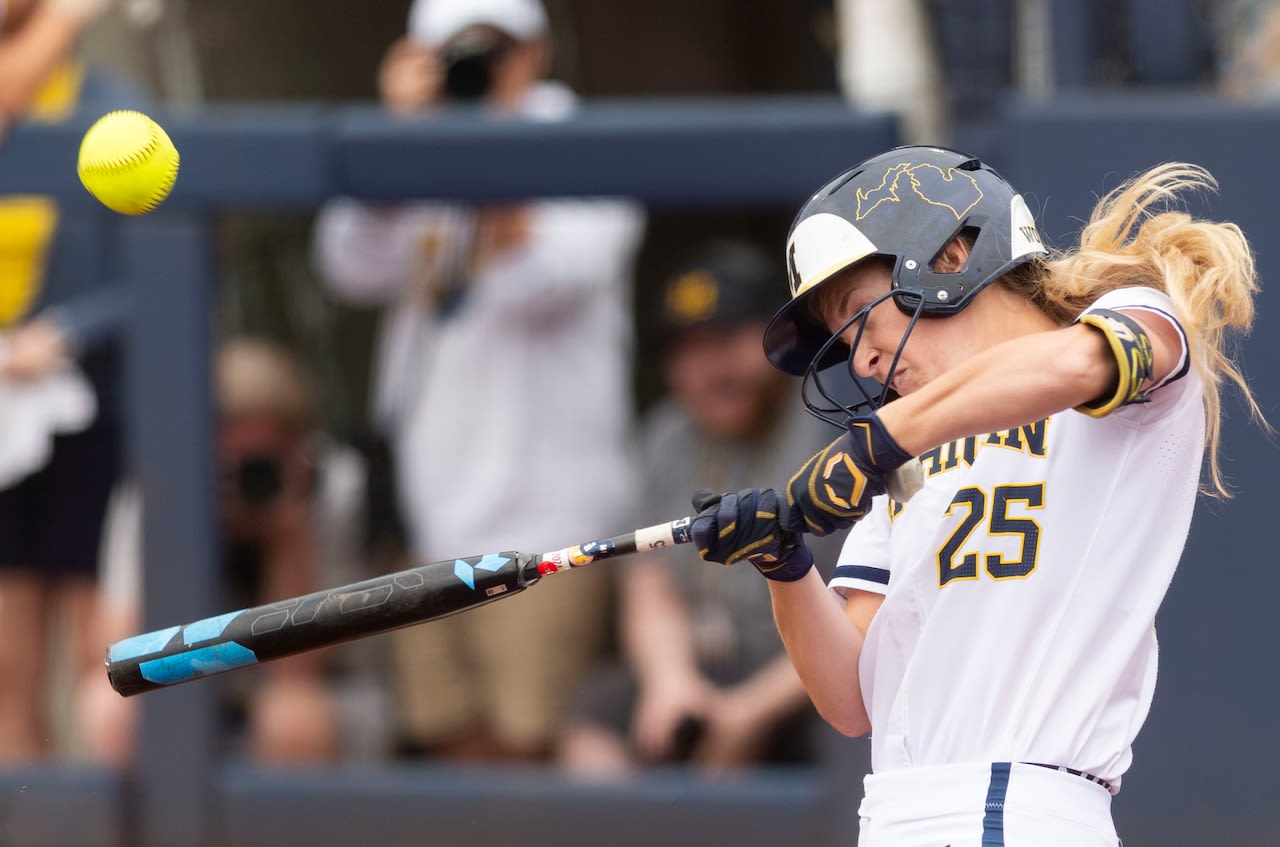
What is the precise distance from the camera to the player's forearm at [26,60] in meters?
4.67

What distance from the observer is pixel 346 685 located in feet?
16.4

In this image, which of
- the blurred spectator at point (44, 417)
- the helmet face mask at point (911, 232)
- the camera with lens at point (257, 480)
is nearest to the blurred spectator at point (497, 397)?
the camera with lens at point (257, 480)

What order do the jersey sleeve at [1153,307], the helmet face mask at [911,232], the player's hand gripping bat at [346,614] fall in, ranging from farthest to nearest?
the player's hand gripping bat at [346,614], the helmet face mask at [911,232], the jersey sleeve at [1153,307]

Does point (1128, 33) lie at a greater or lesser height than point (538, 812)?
greater

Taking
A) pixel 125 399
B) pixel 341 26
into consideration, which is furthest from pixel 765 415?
pixel 341 26

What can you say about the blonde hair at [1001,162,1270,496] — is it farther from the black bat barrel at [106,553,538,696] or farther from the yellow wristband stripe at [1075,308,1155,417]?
the black bat barrel at [106,553,538,696]

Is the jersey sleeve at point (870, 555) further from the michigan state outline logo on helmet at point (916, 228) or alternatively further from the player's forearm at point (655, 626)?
the player's forearm at point (655, 626)

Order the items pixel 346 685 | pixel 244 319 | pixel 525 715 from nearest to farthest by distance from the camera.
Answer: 1. pixel 525 715
2. pixel 346 685
3. pixel 244 319

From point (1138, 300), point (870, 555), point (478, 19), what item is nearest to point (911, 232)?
point (1138, 300)

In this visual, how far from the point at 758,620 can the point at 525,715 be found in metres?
0.72

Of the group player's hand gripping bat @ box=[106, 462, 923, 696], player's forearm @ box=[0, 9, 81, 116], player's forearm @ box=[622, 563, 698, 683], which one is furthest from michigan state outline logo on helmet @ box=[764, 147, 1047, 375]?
player's forearm @ box=[0, 9, 81, 116]

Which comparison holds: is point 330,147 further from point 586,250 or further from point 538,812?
point 538,812

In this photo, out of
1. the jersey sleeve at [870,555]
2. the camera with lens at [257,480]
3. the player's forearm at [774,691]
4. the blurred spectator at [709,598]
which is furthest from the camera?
the camera with lens at [257,480]

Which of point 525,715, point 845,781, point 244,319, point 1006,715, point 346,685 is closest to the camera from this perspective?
point 1006,715
